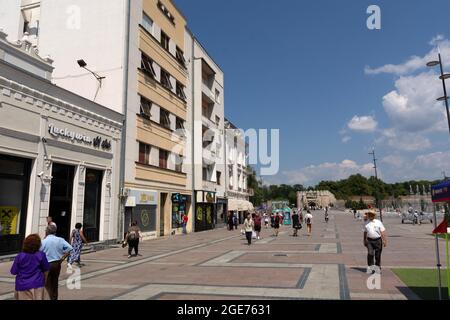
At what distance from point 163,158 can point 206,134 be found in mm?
10333

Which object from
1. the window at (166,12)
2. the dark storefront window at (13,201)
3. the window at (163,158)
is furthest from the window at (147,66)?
the dark storefront window at (13,201)

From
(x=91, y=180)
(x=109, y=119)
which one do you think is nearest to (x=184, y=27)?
(x=109, y=119)

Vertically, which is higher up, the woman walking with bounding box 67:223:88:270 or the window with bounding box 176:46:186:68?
the window with bounding box 176:46:186:68

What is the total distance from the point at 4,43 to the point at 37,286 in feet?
42.4

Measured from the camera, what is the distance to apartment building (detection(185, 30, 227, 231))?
3475 cm

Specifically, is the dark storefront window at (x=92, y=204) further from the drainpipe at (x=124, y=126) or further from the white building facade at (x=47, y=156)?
the drainpipe at (x=124, y=126)

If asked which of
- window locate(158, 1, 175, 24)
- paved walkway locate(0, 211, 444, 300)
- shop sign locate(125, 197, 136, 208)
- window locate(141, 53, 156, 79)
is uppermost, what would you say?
window locate(158, 1, 175, 24)

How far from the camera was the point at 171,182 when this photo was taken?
29.6m

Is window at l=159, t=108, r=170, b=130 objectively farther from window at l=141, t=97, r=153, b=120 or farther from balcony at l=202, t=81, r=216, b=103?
balcony at l=202, t=81, r=216, b=103

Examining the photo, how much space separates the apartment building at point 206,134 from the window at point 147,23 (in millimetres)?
7119

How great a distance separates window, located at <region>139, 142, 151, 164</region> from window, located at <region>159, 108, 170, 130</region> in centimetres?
274

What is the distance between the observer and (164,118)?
29250 millimetres

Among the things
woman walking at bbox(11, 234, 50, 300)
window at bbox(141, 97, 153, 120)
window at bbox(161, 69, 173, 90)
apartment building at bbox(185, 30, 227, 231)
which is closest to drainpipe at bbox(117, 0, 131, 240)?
window at bbox(141, 97, 153, 120)
